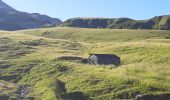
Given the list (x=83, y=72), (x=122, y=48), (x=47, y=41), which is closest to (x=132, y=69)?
(x=83, y=72)

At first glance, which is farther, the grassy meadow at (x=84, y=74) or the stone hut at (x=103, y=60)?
the stone hut at (x=103, y=60)

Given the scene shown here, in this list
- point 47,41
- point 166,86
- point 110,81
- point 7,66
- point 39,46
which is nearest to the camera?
point 166,86

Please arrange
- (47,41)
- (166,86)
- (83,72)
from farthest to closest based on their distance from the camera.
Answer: (47,41), (83,72), (166,86)

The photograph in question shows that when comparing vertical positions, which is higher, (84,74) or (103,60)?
(84,74)

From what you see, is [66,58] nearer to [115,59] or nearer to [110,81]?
[115,59]

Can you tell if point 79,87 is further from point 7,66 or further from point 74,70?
point 7,66

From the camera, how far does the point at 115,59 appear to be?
355 feet

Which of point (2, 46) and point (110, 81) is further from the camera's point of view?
point (2, 46)

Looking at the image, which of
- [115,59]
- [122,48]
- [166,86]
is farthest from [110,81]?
[122,48]

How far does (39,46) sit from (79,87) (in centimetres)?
7303

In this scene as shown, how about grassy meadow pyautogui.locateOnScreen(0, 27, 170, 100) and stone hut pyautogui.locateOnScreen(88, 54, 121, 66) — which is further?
stone hut pyautogui.locateOnScreen(88, 54, 121, 66)

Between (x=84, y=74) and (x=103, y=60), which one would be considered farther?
(x=103, y=60)

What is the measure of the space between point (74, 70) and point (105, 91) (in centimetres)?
1971

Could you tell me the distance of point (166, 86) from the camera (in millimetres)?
69688
